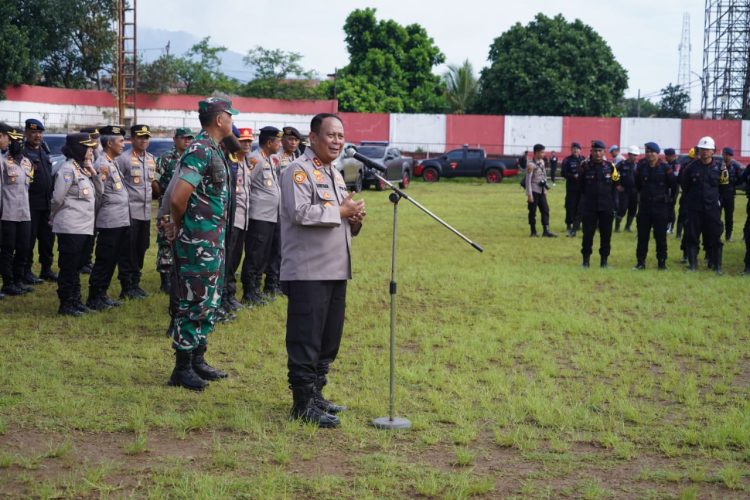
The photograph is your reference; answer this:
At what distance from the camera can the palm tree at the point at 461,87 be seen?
189 feet

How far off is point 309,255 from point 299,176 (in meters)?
0.52

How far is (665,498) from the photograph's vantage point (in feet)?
15.5

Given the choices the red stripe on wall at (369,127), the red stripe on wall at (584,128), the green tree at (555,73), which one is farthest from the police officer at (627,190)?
the green tree at (555,73)

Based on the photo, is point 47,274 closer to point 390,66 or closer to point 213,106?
point 213,106

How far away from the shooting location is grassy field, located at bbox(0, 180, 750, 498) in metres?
4.92

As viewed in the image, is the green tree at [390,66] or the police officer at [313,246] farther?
the green tree at [390,66]

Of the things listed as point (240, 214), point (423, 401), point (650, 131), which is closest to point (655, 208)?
point (240, 214)

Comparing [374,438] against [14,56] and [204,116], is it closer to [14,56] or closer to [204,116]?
[204,116]

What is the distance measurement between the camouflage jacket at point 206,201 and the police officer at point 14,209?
4804mm

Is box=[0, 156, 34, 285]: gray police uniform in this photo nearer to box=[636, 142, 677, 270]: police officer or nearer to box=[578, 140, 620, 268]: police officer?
box=[578, 140, 620, 268]: police officer

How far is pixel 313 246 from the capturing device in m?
5.80

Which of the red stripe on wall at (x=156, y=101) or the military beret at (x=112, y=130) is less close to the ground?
the red stripe on wall at (x=156, y=101)

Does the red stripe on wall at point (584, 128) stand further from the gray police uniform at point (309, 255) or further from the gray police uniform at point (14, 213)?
the gray police uniform at point (309, 255)

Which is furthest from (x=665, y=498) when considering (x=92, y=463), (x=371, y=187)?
(x=371, y=187)
